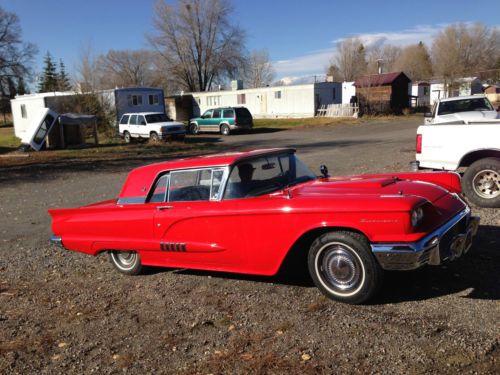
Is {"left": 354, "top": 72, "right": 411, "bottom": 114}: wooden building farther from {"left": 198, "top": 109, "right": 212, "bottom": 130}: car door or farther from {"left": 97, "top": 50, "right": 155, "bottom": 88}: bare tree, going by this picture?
{"left": 97, "top": 50, "right": 155, "bottom": 88}: bare tree

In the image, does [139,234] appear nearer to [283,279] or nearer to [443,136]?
[283,279]

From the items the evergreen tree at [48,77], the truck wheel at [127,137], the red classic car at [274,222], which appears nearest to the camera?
the red classic car at [274,222]

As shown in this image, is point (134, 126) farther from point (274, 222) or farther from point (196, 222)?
point (274, 222)

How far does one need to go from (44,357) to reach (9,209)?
296 inches

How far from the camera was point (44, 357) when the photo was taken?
3605 millimetres

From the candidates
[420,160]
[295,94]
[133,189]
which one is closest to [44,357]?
[133,189]

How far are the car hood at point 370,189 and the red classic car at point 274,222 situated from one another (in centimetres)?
1

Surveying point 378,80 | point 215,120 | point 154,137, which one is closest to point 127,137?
point 154,137

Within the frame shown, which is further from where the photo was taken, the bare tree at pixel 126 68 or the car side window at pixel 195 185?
the bare tree at pixel 126 68

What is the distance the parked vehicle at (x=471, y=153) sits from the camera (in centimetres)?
717

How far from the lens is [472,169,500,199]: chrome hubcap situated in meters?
7.16

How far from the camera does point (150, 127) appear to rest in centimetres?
2566

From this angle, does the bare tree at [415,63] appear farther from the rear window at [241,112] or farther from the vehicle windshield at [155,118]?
the vehicle windshield at [155,118]

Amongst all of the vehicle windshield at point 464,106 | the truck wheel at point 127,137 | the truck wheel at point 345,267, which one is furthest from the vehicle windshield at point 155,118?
the truck wheel at point 345,267
